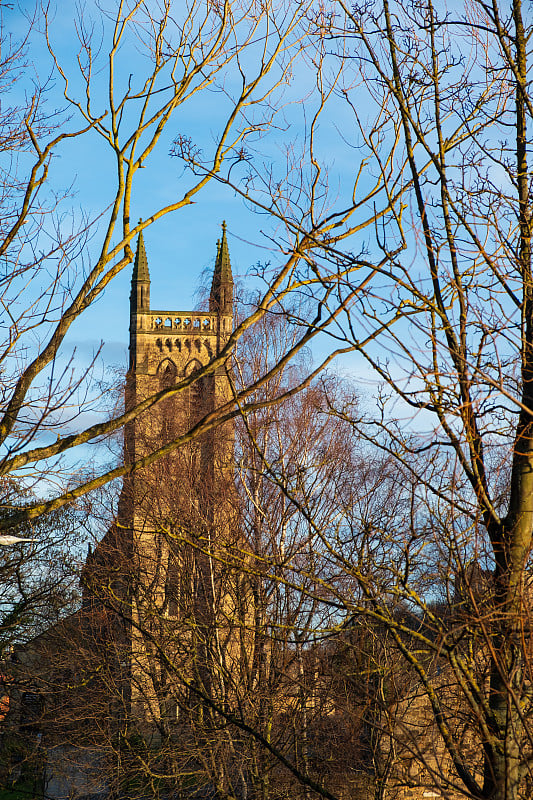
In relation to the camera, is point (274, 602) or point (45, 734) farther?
point (45, 734)

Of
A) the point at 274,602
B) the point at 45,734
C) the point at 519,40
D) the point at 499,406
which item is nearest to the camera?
the point at 499,406

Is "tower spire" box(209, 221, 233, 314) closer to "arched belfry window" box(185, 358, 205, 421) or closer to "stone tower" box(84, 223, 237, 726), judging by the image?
"stone tower" box(84, 223, 237, 726)

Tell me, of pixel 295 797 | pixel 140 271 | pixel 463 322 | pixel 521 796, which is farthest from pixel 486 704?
pixel 140 271

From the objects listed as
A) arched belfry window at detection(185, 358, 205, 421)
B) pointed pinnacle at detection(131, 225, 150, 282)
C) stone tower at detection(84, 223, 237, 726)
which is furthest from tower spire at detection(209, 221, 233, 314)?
pointed pinnacle at detection(131, 225, 150, 282)

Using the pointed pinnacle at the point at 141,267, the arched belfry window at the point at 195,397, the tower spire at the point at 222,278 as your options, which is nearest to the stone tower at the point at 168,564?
the arched belfry window at the point at 195,397

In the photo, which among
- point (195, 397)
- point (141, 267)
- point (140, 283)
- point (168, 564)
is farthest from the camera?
point (140, 283)

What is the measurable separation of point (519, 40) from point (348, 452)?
13.7 m

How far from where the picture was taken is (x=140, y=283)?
39844 mm

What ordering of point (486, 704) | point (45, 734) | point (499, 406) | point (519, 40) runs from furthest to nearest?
point (45, 734) → point (519, 40) → point (499, 406) → point (486, 704)

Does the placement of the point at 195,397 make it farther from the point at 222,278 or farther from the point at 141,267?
the point at 141,267

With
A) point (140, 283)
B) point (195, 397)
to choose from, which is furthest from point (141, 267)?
point (195, 397)

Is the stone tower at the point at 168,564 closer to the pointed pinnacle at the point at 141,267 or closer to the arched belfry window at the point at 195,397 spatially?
the arched belfry window at the point at 195,397

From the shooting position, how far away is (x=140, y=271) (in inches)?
1547

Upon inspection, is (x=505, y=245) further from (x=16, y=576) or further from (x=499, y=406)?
(x=16, y=576)
